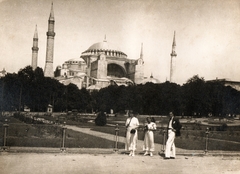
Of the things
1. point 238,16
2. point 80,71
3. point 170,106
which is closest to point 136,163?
point 238,16

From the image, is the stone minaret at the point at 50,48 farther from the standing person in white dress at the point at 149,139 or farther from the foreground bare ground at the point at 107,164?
the foreground bare ground at the point at 107,164

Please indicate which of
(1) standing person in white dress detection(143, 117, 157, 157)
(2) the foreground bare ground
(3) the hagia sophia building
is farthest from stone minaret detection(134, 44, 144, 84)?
(2) the foreground bare ground

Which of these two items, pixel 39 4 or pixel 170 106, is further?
pixel 170 106

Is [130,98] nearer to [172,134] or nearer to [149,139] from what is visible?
[149,139]

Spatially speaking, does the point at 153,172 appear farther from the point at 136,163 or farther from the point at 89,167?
the point at 89,167

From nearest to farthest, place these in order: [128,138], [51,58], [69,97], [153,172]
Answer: [153,172] < [128,138] < [69,97] < [51,58]

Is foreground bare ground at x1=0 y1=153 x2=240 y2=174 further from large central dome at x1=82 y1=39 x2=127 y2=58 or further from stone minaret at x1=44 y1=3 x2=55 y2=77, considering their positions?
large central dome at x1=82 y1=39 x2=127 y2=58

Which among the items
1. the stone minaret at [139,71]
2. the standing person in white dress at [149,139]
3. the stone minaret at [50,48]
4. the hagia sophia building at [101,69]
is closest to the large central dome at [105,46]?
the hagia sophia building at [101,69]
